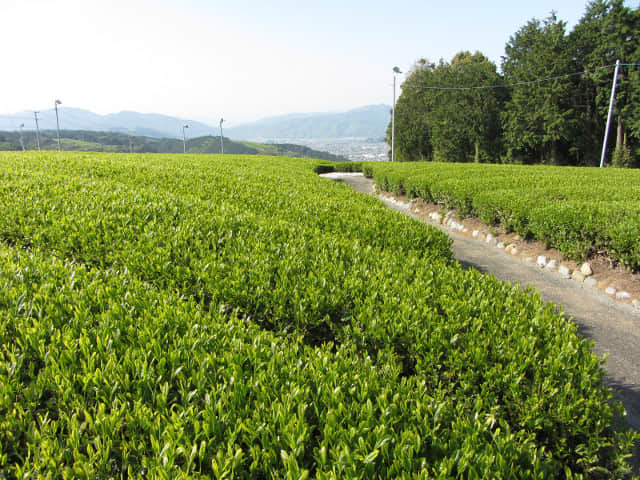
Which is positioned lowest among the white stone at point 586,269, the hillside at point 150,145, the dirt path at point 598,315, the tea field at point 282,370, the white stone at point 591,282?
the dirt path at point 598,315

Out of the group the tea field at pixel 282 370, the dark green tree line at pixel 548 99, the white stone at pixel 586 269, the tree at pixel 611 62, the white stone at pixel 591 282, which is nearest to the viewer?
the tea field at pixel 282 370

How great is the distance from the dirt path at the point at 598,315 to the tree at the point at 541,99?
3405 centimetres

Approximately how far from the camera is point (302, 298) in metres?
3.70

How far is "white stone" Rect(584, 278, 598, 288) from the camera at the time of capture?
22.2 ft

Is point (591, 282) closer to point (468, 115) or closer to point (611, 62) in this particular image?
point (611, 62)

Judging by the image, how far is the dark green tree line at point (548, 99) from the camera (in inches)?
1251

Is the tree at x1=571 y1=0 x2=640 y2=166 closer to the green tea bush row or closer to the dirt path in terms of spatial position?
the green tea bush row

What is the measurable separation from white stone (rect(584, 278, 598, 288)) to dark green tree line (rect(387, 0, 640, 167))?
95.6 feet

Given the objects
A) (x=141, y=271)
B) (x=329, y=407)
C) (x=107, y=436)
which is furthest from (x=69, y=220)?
(x=329, y=407)

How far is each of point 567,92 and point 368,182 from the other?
25.4 metres

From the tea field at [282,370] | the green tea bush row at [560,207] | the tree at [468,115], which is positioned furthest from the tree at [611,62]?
→ the tea field at [282,370]

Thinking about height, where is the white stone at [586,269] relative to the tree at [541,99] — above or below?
below

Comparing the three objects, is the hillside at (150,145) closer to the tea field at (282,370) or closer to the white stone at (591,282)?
the white stone at (591,282)

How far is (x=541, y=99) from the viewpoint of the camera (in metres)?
36.7
